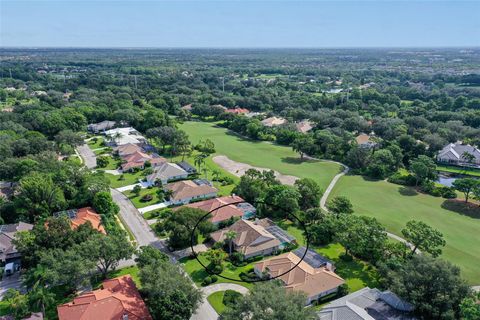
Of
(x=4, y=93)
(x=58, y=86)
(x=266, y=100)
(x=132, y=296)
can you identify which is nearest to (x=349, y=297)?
(x=132, y=296)

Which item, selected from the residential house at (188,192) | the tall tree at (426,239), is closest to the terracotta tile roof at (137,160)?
the residential house at (188,192)

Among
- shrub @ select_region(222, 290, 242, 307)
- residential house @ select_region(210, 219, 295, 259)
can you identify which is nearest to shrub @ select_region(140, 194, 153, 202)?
residential house @ select_region(210, 219, 295, 259)

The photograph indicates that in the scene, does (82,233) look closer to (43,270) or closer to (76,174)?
(43,270)

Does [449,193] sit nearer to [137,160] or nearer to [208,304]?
[208,304]

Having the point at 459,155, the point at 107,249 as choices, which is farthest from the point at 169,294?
the point at 459,155

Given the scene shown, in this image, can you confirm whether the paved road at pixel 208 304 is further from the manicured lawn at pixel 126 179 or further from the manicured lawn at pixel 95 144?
the manicured lawn at pixel 95 144
